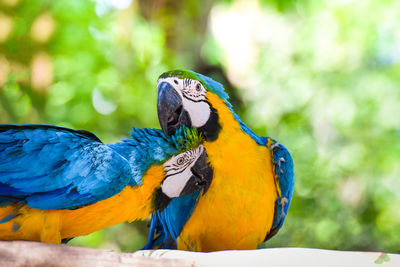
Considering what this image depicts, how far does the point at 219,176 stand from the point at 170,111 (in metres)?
0.29

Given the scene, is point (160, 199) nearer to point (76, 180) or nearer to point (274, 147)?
point (76, 180)

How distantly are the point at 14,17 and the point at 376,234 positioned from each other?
3.48m

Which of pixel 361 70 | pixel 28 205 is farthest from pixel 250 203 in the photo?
pixel 361 70

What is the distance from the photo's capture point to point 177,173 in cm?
131

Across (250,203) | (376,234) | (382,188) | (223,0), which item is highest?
(223,0)

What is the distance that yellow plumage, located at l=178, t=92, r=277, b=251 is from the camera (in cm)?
145

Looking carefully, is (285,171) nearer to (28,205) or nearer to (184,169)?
(184,169)

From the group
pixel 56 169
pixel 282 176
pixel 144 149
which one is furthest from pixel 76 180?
pixel 282 176

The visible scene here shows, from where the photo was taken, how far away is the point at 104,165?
1.13m

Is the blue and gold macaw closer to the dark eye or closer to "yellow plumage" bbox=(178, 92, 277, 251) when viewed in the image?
"yellow plumage" bbox=(178, 92, 277, 251)

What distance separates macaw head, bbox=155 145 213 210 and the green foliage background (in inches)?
68.7

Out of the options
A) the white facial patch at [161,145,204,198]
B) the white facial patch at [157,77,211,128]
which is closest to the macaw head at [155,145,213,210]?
the white facial patch at [161,145,204,198]

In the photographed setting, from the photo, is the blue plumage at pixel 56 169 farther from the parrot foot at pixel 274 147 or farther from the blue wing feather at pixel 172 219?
the parrot foot at pixel 274 147

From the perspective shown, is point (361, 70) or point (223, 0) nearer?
point (223, 0)
